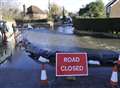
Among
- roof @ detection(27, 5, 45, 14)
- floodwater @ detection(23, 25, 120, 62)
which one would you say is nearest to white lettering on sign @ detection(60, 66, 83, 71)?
floodwater @ detection(23, 25, 120, 62)

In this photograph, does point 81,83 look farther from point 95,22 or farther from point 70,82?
point 95,22

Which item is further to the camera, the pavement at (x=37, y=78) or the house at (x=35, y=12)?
the house at (x=35, y=12)

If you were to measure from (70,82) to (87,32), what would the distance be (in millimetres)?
37979

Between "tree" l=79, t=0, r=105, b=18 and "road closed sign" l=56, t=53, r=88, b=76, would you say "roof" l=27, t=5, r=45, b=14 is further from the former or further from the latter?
"road closed sign" l=56, t=53, r=88, b=76

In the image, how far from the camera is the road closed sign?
10.5 metres

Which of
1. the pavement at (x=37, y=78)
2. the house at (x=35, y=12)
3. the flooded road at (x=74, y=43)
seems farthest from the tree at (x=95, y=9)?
the house at (x=35, y=12)

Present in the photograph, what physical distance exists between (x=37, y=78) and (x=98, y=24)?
1352 inches

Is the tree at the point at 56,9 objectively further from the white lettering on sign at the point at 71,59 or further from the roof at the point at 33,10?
the white lettering on sign at the point at 71,59

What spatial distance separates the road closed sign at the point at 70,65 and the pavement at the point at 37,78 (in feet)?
1.38

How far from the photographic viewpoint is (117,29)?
40.5 metres

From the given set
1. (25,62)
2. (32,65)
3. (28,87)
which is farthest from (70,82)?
(25,62)

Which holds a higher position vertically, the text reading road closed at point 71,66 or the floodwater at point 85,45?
the text reading road closed at point 71,66

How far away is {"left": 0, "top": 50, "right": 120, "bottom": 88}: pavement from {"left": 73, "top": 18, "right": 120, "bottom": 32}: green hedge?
27.2 meters

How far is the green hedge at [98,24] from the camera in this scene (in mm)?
41344
